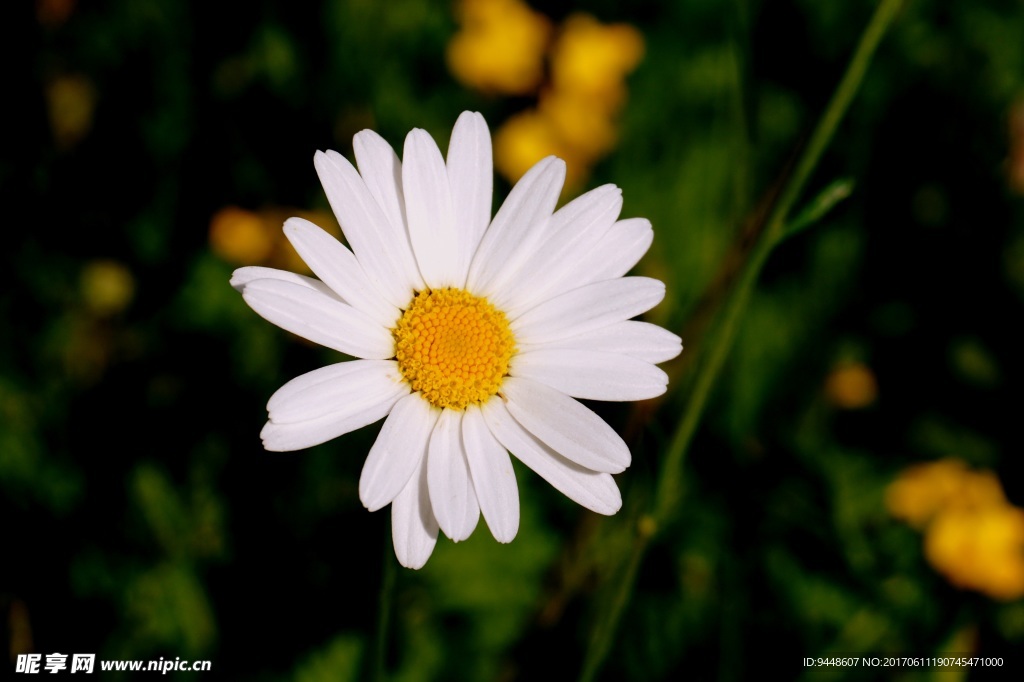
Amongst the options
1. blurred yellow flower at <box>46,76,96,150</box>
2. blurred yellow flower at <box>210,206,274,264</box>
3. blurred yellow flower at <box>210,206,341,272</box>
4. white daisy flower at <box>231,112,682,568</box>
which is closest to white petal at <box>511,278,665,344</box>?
white daisy flower at <box>231,112,682,568</box>

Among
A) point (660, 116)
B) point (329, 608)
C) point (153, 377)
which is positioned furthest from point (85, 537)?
point (660, 116)

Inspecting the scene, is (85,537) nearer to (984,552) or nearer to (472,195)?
(472,195)

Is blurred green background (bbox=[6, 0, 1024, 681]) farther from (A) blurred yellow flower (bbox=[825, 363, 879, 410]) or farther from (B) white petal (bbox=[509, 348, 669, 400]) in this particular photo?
(B) white petal (bbox=[509, 348, 669, 400])

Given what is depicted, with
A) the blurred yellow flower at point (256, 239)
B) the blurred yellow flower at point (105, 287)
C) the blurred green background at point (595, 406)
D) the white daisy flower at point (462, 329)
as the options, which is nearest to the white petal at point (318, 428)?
the white daisy flower at point (462, 329)

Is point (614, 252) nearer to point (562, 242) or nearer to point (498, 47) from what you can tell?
point (562, 242)

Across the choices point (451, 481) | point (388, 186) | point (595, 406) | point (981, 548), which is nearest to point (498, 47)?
point (595, 406)
